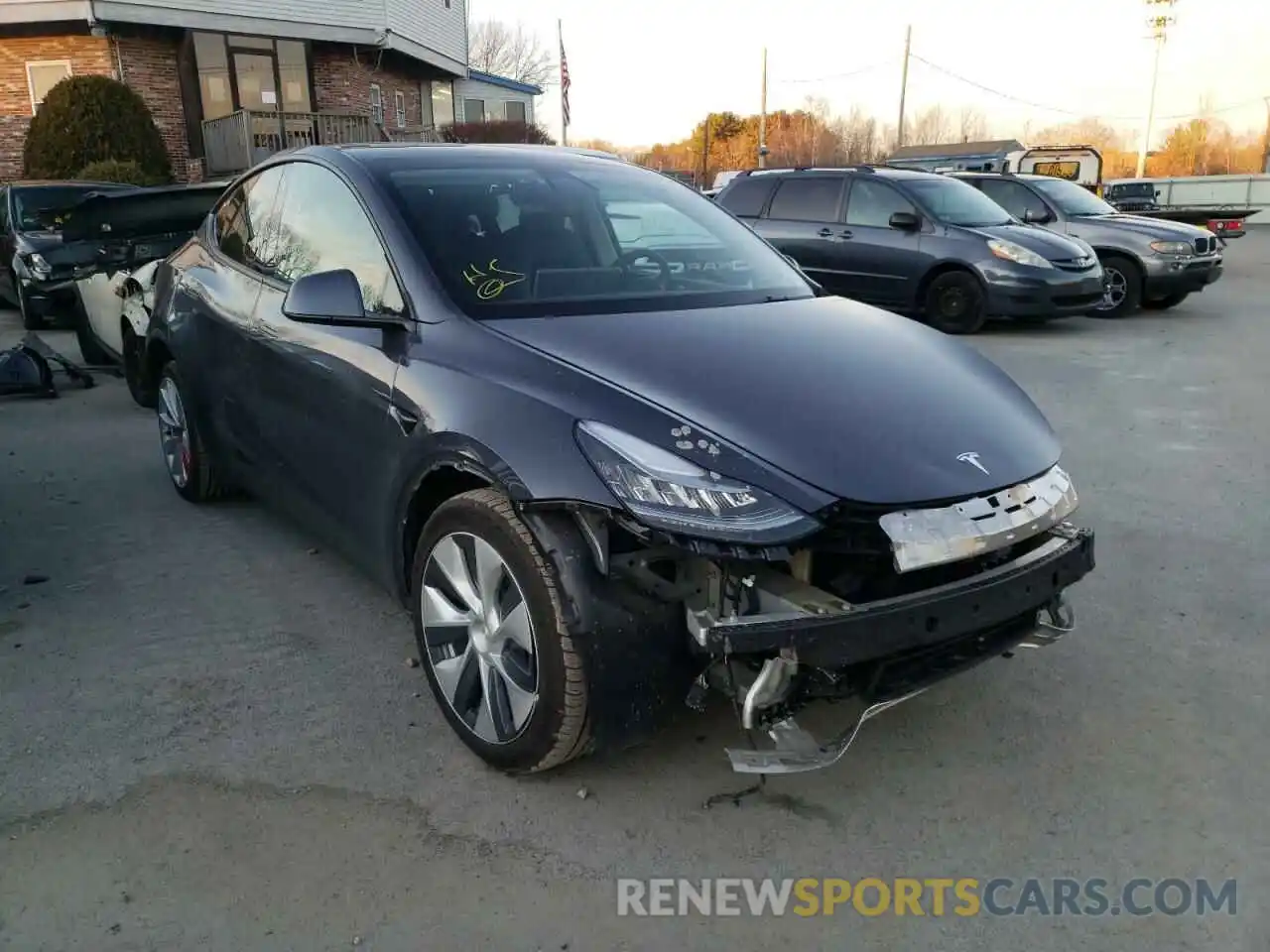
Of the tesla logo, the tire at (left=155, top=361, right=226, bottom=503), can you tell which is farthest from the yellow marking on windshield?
the tire at (left=155, top=361, right=226, bottom=503)

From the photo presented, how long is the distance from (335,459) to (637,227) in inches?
55.3

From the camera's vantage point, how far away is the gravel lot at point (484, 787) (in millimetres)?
2229

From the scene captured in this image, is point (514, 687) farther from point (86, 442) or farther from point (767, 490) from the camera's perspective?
point (86, 442)

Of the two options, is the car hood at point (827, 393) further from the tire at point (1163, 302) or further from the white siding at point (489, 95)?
the white siding at point (489, 95)

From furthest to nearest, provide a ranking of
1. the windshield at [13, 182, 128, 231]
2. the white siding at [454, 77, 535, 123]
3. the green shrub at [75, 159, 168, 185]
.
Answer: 1. the white siding at [454, 77, 535, 123]
2. the green shrub at [75, 159, 168, 185]
3. the windshield at [13, 182, 128, 231]

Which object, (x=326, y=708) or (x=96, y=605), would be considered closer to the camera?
(x=326, y=708)

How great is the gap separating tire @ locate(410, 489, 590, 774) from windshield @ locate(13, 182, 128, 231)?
9.40m

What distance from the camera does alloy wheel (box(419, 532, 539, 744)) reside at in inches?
100

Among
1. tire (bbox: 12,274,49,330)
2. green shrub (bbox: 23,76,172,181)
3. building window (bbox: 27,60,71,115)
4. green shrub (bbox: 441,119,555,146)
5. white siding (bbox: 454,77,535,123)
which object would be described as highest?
white siding (bbox: 454,77,535,123)

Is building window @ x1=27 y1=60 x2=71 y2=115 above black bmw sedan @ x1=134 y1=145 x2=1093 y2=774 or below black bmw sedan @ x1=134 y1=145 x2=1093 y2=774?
above

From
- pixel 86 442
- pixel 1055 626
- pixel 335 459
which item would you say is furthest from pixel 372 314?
pixel 86 442

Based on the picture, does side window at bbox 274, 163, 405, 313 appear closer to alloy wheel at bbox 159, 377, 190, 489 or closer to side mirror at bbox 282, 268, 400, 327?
side mirror at bbox 282, 268, 400, 327

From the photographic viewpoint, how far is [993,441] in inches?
103

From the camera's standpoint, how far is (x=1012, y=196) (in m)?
12.5
